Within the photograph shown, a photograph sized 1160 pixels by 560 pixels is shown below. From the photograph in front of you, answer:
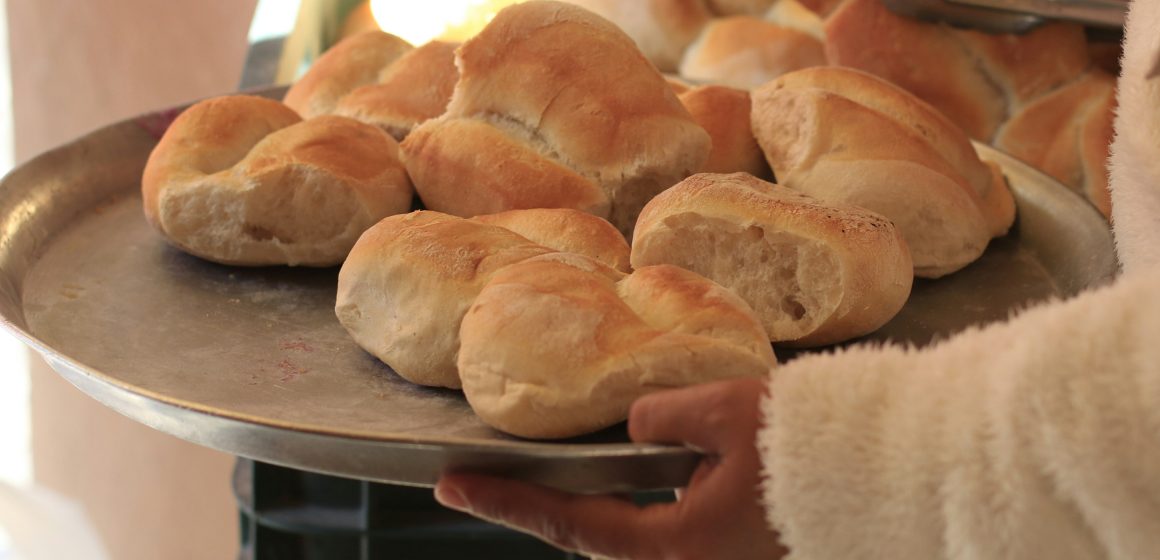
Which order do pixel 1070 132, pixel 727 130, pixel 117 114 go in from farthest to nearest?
pixel 117 114 → pixel 1070 132 → pixel 727 130

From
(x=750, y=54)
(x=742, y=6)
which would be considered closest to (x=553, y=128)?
(x=750, y=54)

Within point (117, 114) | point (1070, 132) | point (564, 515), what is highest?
point (564, 515)

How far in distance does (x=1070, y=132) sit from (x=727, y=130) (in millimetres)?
489

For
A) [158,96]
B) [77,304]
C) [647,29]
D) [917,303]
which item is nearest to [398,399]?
[77,304]

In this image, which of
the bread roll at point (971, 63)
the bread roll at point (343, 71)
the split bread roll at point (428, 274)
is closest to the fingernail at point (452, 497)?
Result: the split bread roll at point (428, 274)

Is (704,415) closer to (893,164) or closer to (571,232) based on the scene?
(571,232)

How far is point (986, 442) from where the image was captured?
512 millimetres

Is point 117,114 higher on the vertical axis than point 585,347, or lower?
lower

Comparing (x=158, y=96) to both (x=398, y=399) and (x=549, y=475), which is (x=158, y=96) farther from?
(x=549, y=475)

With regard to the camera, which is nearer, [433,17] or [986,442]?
[986,442]

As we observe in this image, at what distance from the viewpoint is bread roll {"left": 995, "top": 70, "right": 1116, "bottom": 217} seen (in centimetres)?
118

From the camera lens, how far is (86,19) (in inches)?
80.8

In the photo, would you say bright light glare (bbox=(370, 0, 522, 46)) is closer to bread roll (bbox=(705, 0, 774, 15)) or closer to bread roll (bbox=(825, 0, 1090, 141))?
bread roll (bbox=(705, 0, 774, 15))

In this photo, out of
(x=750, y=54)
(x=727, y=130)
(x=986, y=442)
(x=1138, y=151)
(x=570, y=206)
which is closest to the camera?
(x=986, y=442)
